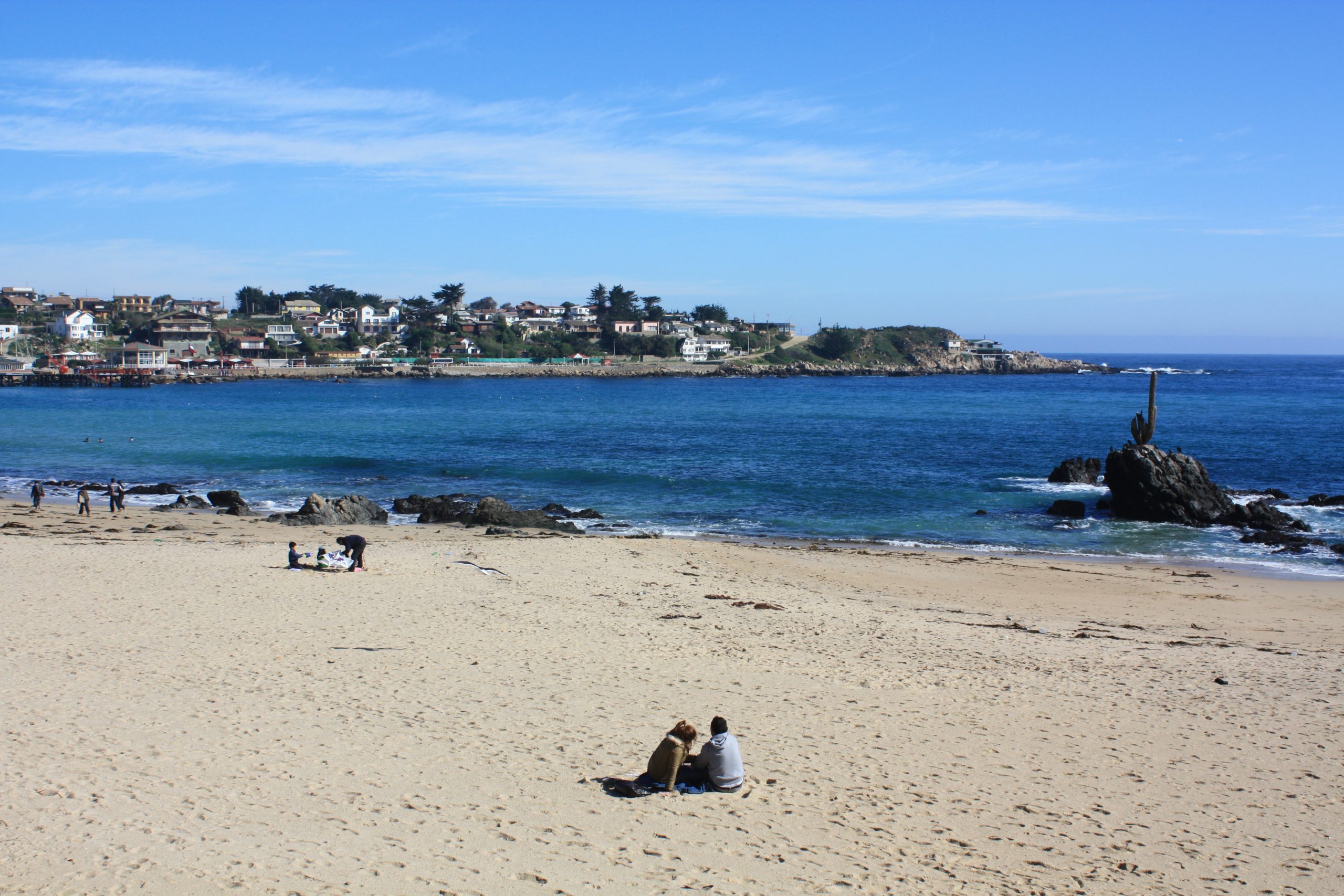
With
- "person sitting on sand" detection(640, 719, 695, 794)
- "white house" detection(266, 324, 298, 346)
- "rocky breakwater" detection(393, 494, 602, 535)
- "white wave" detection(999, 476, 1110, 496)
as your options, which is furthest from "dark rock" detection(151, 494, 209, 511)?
"white house" detection(266, 324, 298, 346)

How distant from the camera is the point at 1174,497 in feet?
95.2

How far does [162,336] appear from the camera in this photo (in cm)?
13138

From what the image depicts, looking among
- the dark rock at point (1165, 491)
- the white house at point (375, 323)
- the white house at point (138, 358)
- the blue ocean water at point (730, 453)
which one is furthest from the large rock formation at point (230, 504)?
the white house at point (375, 323)

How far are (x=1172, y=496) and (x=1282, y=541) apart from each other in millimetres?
4169

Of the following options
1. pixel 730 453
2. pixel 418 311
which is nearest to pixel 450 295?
pixel 418 311

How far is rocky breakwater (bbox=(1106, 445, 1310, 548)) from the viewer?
2823cm

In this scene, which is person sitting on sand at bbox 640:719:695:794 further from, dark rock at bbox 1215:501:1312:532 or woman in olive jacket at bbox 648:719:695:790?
dark rock at bbox 1215:501:1312:532

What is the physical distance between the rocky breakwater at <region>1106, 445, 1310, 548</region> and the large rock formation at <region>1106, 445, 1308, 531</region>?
0.7 inches

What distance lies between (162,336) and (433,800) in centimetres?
14431

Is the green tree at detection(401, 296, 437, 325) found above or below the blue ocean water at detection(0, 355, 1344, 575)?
above

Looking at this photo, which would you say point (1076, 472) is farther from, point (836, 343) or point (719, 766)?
point (836, 343)

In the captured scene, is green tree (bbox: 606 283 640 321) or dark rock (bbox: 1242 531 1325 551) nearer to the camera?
dark rock (bbox: 1242 531 1325 551)

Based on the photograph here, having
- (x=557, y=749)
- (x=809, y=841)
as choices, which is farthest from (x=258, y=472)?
(x=809, y=841)

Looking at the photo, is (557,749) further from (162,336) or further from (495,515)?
(162,336)
